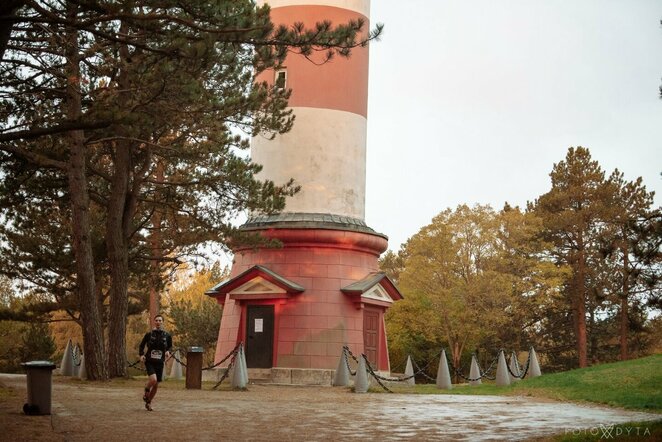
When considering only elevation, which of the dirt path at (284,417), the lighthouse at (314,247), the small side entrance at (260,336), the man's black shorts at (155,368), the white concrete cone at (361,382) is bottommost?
the dirt path at (284,417)

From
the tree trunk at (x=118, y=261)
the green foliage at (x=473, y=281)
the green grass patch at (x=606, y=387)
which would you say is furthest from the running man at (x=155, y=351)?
the green foliage at (x=473, y=281)

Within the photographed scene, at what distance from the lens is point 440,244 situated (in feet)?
151

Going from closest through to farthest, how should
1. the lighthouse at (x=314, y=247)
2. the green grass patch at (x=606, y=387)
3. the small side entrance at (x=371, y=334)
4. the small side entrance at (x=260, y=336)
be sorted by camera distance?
the green grass patch at (x=606, y=387) < the lighthouse at (x=314, y=247) < the small side entrance at (x=260, y=336) < the small side entrance at (x=371, y=334)

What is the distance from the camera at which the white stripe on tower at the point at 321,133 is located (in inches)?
1050

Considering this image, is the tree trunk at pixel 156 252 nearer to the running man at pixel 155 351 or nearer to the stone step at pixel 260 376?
the stone step at pixel 260 376

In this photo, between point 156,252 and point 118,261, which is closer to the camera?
point 118,261

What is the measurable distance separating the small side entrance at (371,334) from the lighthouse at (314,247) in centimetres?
3

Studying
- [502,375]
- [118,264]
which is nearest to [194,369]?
[118,264]

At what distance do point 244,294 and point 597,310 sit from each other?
3019 centimetres

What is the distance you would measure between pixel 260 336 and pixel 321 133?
7.01 meters

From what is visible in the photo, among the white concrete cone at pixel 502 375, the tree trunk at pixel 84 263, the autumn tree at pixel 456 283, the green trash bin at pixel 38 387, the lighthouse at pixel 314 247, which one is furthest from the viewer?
the autumn tree at pixel 456 283

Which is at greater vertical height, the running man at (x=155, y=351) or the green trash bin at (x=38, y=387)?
the running man at (x=155, y=351)

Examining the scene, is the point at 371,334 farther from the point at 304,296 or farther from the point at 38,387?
the point at 38,387

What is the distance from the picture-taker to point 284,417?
13680 mm
